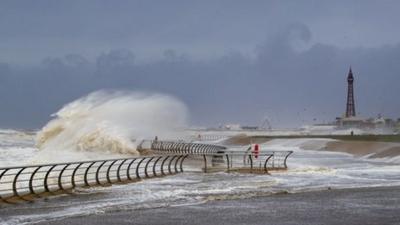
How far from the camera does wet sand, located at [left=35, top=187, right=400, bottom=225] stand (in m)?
15.2

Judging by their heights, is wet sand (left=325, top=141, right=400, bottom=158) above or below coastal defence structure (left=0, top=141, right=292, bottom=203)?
above

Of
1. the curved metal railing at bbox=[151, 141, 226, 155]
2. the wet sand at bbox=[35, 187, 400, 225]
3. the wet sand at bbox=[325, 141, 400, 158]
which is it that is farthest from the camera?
A: the wet sand at bbox=[325, 141, 400, 158]

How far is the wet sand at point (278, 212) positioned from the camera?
49.9 feet

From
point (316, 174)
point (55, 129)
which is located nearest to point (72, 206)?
→ point (316, 174)

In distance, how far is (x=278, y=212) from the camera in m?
17.0

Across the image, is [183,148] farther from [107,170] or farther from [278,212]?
[278,212]

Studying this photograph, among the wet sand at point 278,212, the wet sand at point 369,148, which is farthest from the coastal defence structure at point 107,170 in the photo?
the wet sand at point 369,148

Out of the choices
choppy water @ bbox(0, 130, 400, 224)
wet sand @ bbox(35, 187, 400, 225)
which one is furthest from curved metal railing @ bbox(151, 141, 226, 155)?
wet sand @ bbox(35, 187, 400, 225)

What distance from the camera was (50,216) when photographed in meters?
16.0

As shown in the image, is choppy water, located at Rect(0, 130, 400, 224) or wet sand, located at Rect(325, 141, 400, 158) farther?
wet sand, located at Rect(325, 141, 400, 158)

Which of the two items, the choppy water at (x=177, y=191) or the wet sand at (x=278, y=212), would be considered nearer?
the wet sand at (x=278, y=212)

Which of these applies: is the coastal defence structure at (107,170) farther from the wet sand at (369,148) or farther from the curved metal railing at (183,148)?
the wet sand at (369,148)

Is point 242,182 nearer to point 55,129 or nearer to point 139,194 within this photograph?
point 139,194

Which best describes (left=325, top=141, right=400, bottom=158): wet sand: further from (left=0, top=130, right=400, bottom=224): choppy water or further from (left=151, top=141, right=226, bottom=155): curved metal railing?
(left=0, top=130, right=400, bottom=224): choppy water
